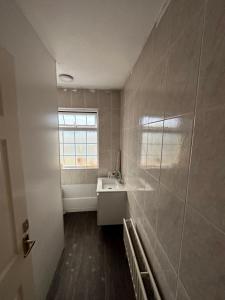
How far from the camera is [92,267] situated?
1671mm

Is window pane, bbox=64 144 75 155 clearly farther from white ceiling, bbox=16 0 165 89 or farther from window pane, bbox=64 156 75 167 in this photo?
white ceiling, bbox=16 0 165 89

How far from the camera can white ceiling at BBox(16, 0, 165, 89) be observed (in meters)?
0.90

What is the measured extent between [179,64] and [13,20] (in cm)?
104

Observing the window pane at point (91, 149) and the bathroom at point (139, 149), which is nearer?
the bathroom at point (139, 149)

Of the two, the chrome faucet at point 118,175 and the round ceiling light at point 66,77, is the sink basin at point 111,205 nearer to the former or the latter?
the chrome faucet at point 118,175

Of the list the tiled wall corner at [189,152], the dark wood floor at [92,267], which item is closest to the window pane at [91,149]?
the dark wood floor at [92,267]

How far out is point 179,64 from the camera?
2.30 feet

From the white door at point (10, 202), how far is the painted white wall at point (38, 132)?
8.6 inches

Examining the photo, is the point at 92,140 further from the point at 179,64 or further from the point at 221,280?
the point at 221,280

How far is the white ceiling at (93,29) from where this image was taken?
896mm

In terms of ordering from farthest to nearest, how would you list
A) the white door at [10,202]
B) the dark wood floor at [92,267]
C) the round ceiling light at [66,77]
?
the round ceiling light at [66,77] → the dark wood floor at [92,267] → the white door at [10,202]

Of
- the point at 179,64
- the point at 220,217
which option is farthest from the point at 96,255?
the point at 179,64

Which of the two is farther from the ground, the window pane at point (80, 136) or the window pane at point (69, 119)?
the window pane at point (69, 119)

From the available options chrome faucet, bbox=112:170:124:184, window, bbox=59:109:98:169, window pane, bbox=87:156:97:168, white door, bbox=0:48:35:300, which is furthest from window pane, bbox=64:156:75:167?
white door, bbox=0:48:35:300
